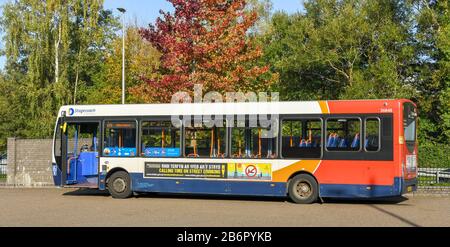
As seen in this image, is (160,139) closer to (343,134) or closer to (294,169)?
(294,169)

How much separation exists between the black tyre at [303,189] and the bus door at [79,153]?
638 cm

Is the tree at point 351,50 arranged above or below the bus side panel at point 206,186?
above

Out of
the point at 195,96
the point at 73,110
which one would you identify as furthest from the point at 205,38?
the point at 73,110

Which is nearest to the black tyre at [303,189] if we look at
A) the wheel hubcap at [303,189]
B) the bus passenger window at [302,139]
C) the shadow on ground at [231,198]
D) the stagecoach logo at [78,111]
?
the wheel hubcap at [303,189]

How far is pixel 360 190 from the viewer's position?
1612cm

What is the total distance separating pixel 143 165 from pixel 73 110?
3163 millimetres

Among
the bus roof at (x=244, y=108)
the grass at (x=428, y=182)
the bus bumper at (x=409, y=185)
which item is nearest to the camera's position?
the bus bumper at (x=409, y=185)

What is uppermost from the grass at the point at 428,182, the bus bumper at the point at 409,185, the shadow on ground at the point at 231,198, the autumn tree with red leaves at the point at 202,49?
the autumn tree with red leaves at the point at 202,49

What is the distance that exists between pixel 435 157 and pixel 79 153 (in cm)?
1253

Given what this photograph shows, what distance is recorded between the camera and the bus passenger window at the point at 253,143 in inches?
675

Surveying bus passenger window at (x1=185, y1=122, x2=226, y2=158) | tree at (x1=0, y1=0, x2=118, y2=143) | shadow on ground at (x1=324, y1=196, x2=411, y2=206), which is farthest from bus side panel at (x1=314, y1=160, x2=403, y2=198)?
tree at (x1=0, y1=0, x2=118, y2=143)

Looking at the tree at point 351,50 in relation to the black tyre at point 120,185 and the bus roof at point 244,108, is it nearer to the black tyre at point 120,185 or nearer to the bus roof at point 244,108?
the bus roof at point 244,108

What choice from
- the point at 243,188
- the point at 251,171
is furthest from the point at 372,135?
the point at 243,188

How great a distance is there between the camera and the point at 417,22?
35469mm
